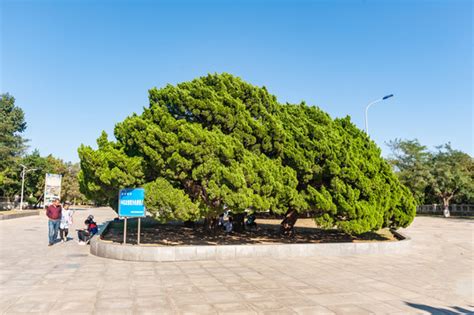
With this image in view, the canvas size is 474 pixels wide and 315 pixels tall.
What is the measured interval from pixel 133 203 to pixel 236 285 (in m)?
5.76

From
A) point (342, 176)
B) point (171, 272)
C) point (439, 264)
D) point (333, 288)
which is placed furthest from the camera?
point (342, 176)

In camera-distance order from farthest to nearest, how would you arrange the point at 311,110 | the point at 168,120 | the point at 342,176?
1. the point at 311,110
2. the point at 342,176
3. the point at 168,120

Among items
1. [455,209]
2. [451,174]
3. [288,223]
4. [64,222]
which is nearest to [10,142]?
[64,222]

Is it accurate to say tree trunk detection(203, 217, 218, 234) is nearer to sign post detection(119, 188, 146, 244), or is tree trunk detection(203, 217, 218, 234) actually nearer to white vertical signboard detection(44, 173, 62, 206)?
sign post detection(119, 188, 146, 244)

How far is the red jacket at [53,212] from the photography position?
13477 mm

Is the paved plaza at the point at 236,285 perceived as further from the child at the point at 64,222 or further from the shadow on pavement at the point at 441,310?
the child at the point at 64,222

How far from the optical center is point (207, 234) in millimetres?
15641

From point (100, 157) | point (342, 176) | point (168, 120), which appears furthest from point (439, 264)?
point (100, 157)

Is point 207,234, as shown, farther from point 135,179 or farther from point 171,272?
point 171,272

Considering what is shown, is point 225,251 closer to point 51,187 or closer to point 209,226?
point 209,226

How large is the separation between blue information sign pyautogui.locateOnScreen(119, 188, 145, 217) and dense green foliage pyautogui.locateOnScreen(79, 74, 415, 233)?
309 mm

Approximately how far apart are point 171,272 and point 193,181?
4131mm

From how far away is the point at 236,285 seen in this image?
24.8 ft

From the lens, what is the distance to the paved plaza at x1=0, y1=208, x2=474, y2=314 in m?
6.02
